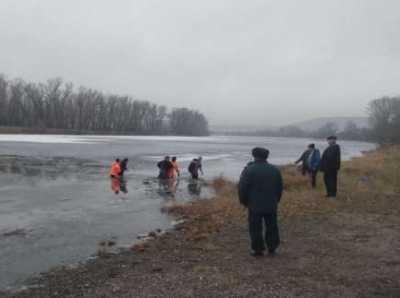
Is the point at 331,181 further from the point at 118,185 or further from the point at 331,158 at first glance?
the point at 118,185

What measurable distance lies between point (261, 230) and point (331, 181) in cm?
763

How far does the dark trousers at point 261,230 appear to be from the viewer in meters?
8.25

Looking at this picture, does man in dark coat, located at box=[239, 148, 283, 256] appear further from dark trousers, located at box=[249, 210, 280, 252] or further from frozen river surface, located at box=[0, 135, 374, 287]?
frozen river surface, located at box=[0, 135, 374, 287]

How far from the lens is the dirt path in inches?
261

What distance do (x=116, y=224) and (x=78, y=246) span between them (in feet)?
8.47

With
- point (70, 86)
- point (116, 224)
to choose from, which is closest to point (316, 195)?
point (116, 224)

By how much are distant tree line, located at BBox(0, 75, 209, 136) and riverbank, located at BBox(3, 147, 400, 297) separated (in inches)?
4509

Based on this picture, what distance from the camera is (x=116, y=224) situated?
1317 cm

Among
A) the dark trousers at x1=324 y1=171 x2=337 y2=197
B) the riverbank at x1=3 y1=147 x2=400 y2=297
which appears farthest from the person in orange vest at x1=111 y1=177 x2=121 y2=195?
the dark trousers at x1=324 y1=171 x2=337 y2=197

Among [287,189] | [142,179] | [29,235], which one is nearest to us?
[29,235]

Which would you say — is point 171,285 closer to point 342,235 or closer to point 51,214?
point 342,235

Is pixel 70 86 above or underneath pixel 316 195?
above

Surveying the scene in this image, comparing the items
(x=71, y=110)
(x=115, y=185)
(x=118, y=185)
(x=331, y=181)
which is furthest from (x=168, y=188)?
(x=71, y=110)

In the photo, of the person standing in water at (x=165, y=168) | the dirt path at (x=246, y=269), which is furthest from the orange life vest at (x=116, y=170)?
the dirt path at (x=246, y=269)
